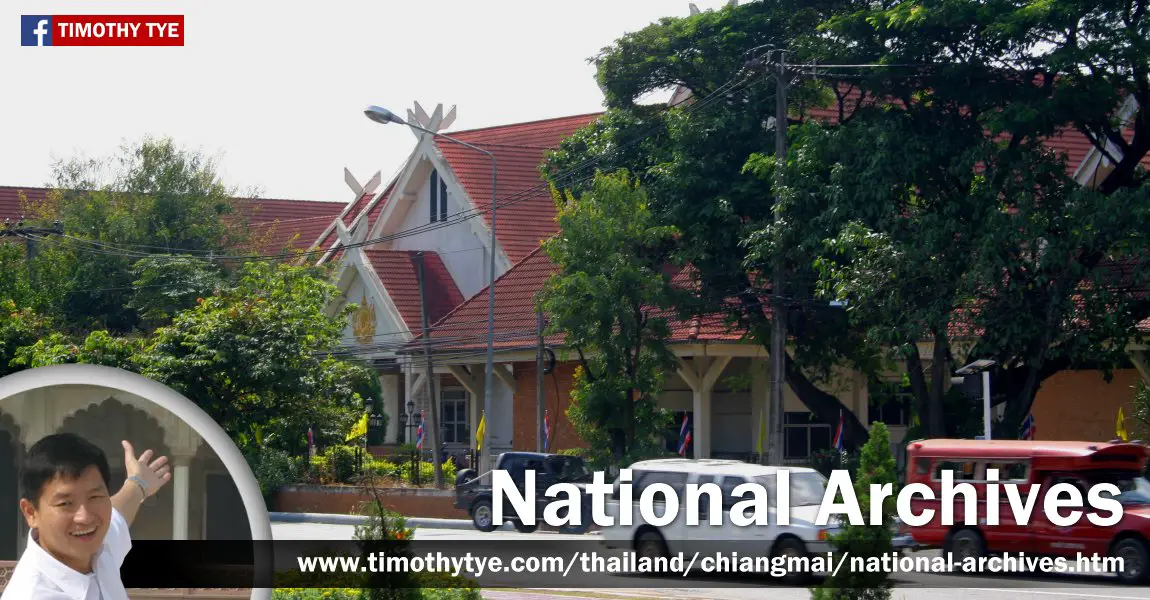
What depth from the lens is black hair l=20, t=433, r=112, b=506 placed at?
154 inches

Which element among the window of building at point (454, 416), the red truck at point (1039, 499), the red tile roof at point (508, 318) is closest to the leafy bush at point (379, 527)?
the red truck at point (1039, 499)

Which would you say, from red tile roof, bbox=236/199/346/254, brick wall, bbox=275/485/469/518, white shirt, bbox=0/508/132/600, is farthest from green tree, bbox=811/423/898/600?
red tile roof, bbox=236/199/346/254

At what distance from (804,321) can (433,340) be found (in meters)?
13.1

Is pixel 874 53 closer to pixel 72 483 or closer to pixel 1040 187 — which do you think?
pixel 1040 187

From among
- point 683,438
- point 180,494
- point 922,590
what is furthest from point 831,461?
point 180,494

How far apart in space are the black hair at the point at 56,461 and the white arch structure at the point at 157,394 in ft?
0.72

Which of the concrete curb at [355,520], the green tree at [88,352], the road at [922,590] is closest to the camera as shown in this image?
the road at [922,590]

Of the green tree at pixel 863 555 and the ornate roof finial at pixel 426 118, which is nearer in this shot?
the green tree at pixel 863 555

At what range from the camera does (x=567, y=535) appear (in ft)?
89.1

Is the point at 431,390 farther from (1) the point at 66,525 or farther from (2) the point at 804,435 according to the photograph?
(1) the point at 66,525

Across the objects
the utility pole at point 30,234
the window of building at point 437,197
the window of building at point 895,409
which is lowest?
the window of building at point 895,409

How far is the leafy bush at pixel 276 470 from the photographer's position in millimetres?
35406

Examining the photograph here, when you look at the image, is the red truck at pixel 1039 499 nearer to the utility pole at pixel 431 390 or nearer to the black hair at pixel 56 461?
the utility pole at pixel 431 390

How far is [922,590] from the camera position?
16844 mm
